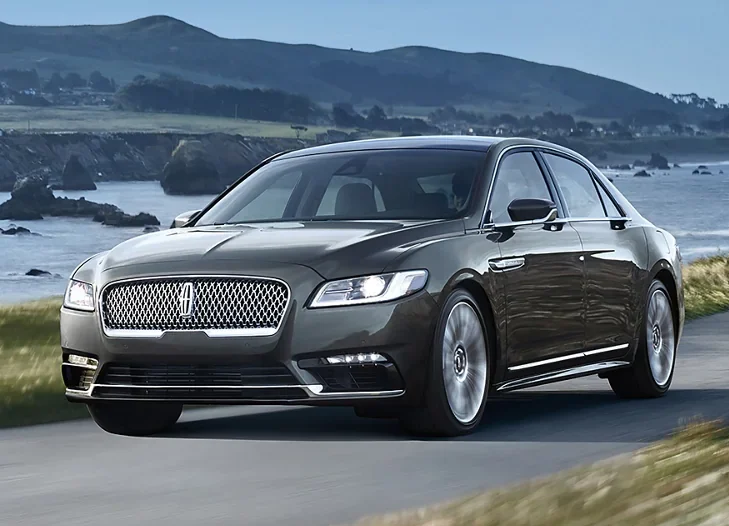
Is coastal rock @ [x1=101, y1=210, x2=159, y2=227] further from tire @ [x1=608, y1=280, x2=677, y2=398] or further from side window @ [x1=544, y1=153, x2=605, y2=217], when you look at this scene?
side window @ [x1=544, y1=153, x2=605, y2=217]

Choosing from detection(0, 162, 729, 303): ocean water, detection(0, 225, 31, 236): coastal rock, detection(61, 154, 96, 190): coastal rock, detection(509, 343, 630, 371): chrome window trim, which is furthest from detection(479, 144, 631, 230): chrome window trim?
detection(61, 154, 96, 190): coastal rock

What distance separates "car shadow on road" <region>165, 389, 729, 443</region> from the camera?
7996 mm

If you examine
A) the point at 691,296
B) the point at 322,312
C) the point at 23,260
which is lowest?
the point at 23,260

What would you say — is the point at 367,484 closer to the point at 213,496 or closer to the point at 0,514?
the point at 213,496

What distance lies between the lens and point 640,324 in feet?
32.4

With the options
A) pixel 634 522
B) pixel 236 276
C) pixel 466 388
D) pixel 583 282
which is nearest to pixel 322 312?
pixel 236 276

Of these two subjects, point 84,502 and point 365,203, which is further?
point 365,203

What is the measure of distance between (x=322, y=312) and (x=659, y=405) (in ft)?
10.4

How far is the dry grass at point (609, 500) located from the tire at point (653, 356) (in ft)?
13.4

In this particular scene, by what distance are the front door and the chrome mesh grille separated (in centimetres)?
133

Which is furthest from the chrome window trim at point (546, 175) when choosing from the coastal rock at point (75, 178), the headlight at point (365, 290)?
the coastal rock at point (75, 178)

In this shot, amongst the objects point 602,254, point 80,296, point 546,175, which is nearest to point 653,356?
point 602,254

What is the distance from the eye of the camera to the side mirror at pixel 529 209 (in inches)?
331

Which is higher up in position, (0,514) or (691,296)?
(0,514)
